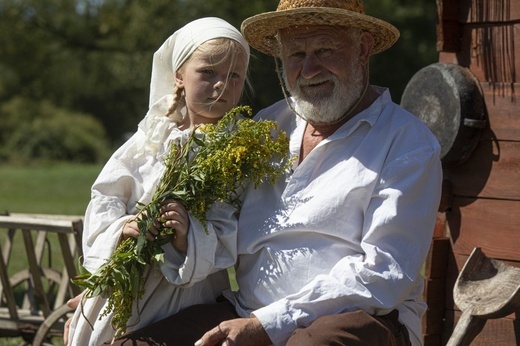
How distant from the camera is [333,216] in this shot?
3.61m

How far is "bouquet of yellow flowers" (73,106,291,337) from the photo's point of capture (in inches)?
143

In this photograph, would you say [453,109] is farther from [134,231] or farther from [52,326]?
[52,326]

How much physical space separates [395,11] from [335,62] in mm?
24326

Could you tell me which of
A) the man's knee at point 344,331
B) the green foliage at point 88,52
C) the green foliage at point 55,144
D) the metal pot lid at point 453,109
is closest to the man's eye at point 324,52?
the man's knee at point 344,331

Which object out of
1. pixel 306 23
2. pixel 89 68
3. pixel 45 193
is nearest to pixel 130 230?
pixel 306 23

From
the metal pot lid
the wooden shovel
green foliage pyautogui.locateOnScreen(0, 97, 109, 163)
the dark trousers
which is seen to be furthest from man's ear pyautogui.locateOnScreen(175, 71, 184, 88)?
green foliage pyautogui.locateOnScreen(0, 97, 109, 163)

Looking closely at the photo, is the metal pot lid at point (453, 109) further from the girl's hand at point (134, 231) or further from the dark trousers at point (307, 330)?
the girl's hand at point (134, 231)

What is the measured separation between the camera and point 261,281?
372cm

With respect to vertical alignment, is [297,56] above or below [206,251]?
above

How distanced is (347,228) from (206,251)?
54 centimetres

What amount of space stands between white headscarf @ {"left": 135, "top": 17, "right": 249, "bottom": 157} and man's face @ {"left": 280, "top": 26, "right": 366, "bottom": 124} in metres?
0.31

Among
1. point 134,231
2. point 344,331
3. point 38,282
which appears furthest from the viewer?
point 38,282

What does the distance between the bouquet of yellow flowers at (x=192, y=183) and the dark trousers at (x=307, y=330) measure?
14 centimetres

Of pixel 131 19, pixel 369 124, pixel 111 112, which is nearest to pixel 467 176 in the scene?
pixel 369 124
